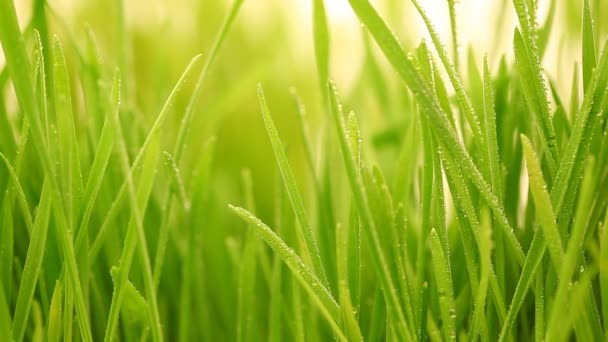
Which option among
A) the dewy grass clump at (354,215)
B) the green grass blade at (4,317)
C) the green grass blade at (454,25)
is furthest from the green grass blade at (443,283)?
the green grass blade at (4,317)

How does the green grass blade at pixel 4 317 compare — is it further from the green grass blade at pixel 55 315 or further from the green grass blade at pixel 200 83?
the green grass blade at pixel 200 83

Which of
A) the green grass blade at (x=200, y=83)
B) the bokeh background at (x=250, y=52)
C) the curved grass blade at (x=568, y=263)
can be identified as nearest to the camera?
the curved grass blade at (x=568, y=263)

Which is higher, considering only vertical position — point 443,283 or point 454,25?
point 454,25

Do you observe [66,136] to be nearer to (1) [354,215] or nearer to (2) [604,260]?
(1) [354,215]

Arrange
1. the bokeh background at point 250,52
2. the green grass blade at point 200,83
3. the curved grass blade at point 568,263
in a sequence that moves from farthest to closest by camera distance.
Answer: the bokeh background at point 250,52 → the green grass blade at point 200,83 → the curved grass blade at point 568,263

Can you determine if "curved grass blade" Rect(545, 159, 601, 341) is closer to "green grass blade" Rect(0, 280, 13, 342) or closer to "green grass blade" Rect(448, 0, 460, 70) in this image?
"green grass blade" Rect(448, 0, 460, 70)

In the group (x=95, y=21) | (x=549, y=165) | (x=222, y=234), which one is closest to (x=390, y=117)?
(x=222, y=234)

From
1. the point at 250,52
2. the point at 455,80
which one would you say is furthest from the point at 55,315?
the point at 250,52
